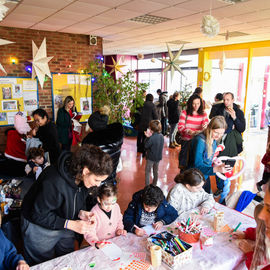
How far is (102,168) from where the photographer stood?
1892mm

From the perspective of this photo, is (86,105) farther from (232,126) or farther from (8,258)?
(8,258)

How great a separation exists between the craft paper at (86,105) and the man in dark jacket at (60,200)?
4.90 metres

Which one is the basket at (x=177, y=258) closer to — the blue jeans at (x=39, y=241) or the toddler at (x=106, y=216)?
the toddler at (x=106, y=216)

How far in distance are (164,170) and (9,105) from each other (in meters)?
3.62

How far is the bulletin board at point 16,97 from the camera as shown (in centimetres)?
576

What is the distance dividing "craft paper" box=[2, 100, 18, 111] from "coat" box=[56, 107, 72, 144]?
1050 mm

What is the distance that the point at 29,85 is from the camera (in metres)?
6.02

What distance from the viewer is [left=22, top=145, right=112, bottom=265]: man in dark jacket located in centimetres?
191

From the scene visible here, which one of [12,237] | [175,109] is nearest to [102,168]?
[12,237]

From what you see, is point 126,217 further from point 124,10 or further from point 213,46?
point 213,46

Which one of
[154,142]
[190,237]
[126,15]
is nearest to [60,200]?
[190,237]

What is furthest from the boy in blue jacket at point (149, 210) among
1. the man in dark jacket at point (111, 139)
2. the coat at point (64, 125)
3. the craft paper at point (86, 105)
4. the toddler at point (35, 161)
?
the craft paper at point (86, 105)

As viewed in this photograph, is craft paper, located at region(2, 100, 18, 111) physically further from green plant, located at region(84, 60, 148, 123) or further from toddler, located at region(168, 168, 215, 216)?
toddler, located at region(168, 168, 215, 216)

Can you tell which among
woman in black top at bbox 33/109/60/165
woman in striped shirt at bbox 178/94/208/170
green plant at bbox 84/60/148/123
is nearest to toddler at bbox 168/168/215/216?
woman in striped shirt at bbox 178/94/208/170
